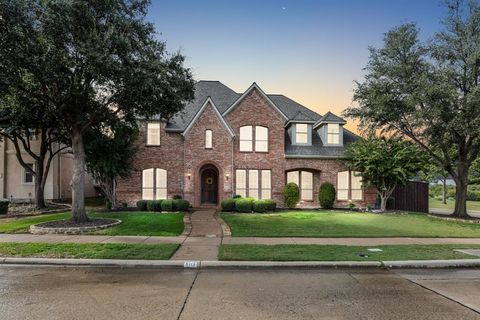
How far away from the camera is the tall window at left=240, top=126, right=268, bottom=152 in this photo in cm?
2331

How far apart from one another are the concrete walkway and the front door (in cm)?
711

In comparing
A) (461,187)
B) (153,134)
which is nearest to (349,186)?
(461,187)

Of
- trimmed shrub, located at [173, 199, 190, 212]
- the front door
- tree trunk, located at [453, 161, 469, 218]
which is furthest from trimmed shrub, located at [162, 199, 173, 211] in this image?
tree trunk, located at [453, 161, 469, 218]

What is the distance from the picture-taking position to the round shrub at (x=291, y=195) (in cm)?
2283

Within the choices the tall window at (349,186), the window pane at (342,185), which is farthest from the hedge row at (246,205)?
the tall window at (349,186)

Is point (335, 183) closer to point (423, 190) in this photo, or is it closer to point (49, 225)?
point (423, 190)

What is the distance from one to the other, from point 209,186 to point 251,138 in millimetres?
4528

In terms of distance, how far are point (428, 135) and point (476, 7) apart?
7.31m

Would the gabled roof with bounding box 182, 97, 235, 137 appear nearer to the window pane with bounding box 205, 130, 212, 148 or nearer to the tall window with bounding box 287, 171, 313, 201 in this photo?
the window pane with bounding box 205, 130, 212, 148

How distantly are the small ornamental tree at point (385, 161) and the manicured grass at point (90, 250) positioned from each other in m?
15.4

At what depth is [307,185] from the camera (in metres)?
24.3

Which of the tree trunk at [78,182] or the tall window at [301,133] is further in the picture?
the tall window at [301,133]

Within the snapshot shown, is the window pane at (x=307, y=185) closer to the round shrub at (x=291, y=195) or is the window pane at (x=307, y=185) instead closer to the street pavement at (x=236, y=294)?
the round shrub at (x=291, y=195)

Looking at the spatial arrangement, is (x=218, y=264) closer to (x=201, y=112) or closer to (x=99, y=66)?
(x=99, y=66)
